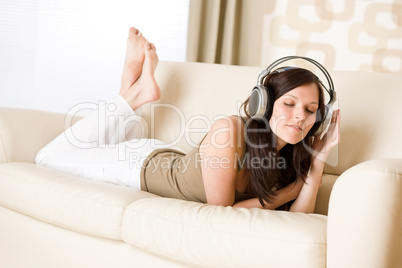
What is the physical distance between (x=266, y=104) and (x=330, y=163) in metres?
0.49

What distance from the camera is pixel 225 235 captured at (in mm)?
1139

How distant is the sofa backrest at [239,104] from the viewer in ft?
5.27

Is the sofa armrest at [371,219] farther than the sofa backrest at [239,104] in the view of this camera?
No

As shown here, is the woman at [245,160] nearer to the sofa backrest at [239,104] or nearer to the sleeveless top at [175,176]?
the sleeveless top at [175,176]

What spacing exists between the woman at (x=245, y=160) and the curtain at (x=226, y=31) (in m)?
1.21

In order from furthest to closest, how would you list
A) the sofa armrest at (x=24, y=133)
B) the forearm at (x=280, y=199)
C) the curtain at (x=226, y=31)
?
the curtain at (x=226, y=31) < the sofa armrest at (x=24, y=133) < the forearm at (x=280, y=199)

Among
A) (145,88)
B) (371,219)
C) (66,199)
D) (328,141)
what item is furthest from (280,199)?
(145,88)

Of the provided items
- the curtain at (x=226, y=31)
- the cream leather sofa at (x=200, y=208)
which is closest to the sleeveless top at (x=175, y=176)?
the cream leather sofa at (x=200, y=208)

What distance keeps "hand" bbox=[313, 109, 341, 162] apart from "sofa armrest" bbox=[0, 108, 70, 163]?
45.3 inches

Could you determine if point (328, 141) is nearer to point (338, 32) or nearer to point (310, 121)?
point (310, 121)

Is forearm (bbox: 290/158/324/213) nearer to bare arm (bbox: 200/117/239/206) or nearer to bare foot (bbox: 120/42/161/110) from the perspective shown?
bare arm (bbox: 200/117/239/206)

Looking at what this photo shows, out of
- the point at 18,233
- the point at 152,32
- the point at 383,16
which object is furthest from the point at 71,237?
the point at 383,16

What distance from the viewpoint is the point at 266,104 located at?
53.1 inches

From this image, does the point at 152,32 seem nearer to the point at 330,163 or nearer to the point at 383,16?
the point at 383,16
